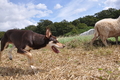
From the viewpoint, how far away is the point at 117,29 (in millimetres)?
5789

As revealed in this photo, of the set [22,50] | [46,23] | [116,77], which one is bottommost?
[116,77]

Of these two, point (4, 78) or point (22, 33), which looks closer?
point (4, 78)

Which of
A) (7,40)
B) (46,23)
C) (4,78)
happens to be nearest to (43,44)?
(4,78)

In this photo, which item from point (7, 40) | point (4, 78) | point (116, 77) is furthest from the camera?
point (7, 40)

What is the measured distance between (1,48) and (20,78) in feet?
6.58

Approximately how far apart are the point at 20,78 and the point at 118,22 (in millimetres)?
5393

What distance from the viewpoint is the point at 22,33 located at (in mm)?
3520

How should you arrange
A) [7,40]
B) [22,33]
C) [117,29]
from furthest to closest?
[117,29]
[7,40]
[22,33]

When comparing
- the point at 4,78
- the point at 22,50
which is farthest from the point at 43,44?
the point at 4,78

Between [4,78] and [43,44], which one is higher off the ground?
[43,44]

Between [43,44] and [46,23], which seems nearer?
[43,44]

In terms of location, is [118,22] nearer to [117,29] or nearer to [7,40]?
[117,29]

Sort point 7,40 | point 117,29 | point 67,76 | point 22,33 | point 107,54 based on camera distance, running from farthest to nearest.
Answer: point 117,29
point 107,54
point 7,40
point 22,33
point 67,76

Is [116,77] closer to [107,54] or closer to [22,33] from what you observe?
[107,54]
